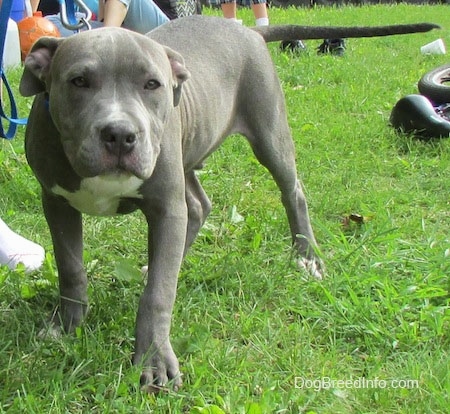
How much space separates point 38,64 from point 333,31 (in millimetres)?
1518

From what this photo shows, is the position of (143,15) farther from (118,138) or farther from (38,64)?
(118,138)

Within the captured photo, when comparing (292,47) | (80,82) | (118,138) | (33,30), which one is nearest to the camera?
(118,138)

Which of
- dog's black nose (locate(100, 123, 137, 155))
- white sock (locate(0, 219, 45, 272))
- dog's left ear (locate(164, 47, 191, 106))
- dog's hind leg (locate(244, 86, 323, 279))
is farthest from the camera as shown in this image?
dog's hind leg (locate(244, 86, 323, 279))

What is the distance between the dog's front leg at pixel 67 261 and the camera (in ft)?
9.00

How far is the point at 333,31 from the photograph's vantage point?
11.5 ft

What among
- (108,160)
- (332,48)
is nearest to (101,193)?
(108,160)

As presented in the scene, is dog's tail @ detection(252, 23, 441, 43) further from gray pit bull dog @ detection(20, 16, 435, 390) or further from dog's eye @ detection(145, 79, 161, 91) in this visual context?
dog's eye @ detection(145, 79, 161, 91)

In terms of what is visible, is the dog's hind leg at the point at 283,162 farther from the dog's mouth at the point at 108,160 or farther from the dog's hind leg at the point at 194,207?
the dog's mouth at the point at 108,160

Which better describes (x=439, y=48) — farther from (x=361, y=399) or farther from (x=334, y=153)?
(x=361, y=399)

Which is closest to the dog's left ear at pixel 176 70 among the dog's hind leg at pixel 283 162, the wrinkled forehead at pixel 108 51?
the wrinkled forehead at pixel 108 51

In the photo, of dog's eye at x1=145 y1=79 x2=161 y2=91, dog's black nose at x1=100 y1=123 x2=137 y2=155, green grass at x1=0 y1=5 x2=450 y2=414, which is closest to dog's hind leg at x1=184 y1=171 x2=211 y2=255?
green grass at x1=0 y1=5 x2=450 y2=414

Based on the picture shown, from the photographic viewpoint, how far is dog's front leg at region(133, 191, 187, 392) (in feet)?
7.85

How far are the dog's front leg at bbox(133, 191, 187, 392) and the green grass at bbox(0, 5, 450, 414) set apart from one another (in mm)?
65

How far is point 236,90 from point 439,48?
618cm
